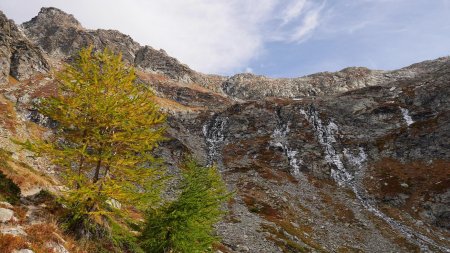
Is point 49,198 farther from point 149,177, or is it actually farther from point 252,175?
point 252,175

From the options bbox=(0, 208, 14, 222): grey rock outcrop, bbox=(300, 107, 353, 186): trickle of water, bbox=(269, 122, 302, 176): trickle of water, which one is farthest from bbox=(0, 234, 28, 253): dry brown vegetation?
bbox=(269, 122, 302, 176): trickle of water

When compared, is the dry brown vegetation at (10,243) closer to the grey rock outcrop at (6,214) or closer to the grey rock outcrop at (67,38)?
the grey rock outcrop at (6,214)

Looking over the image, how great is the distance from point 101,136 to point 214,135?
7888cm

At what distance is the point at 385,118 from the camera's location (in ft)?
284

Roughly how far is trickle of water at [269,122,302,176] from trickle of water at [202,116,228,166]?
13434 mm

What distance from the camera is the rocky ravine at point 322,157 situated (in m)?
45.7

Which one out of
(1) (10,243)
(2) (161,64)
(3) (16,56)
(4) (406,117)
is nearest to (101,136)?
(1) (10,243)

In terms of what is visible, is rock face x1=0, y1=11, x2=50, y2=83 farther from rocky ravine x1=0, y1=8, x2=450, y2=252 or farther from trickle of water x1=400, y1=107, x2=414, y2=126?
trickle of water x1=400, y1=107, x2=414, y2=126

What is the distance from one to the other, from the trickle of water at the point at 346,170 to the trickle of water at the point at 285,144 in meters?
6.61

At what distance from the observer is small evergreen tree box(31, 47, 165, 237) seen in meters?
14.6

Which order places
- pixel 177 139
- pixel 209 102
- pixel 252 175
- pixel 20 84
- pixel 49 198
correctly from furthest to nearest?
pixel 209 102 < pixel 20 84 < pixel 177 139 < pixel 252 175 < pixel 49 198

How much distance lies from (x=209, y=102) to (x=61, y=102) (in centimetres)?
12024

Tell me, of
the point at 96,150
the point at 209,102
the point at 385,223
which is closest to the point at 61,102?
the point at 96,150

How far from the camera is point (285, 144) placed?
83062mm
